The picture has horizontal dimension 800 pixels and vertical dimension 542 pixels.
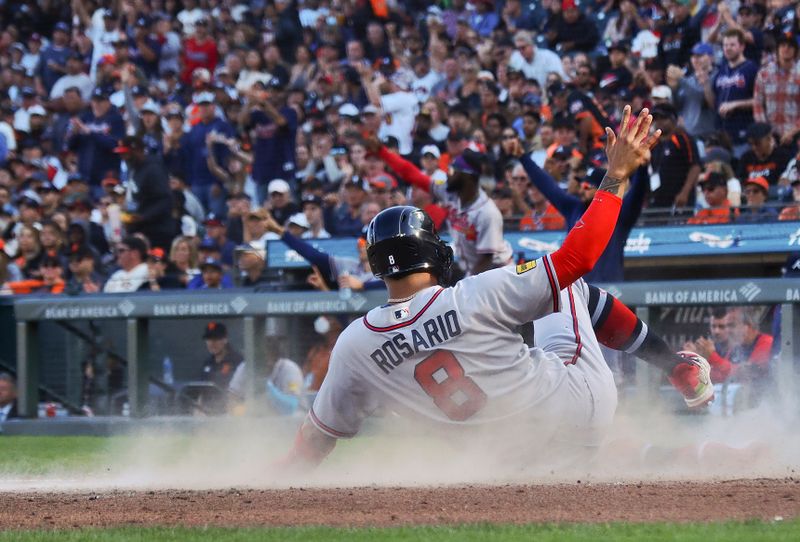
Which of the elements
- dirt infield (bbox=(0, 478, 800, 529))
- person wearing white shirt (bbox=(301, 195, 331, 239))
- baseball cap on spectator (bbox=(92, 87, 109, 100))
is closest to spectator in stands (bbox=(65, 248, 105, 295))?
person wearing white shirt (bbox=(301, 195, 331, 239))

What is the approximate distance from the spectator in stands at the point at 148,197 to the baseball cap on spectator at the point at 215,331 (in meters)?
4.01

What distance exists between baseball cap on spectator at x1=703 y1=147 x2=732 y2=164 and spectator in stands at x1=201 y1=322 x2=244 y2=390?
4.68 m

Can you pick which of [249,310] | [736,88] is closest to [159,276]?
[249,310]

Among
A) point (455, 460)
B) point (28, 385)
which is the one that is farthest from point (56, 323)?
point (455, 460)

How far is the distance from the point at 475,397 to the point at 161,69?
1608 centimetres

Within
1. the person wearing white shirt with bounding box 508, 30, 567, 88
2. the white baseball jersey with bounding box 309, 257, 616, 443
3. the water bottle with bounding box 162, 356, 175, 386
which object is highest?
the white baseball jersey with bounding box 309, 257, 616, 443

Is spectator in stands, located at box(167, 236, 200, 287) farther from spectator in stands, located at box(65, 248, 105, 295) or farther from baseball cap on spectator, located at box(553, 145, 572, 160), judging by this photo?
baseball cap on spectator, located at box(553, 145, 572, 160)

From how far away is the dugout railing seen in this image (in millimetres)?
8539

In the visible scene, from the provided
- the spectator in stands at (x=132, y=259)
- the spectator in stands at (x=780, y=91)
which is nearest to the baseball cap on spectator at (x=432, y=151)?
the spectator in stands at (x=132, y=259)

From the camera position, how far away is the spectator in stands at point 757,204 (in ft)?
30.7

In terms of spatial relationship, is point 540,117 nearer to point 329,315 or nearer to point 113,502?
point 329,315

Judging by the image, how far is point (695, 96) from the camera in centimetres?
1238

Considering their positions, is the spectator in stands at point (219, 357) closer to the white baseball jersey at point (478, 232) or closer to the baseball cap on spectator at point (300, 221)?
the white baseball jersey at point (478, 232)

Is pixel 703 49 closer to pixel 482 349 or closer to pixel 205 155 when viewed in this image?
pixel 205 155
